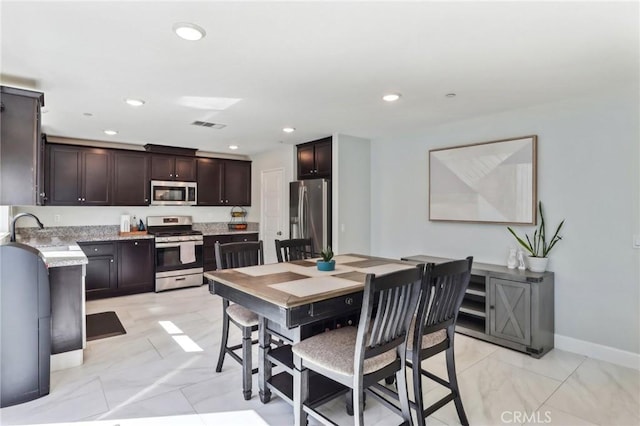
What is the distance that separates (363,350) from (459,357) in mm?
1905

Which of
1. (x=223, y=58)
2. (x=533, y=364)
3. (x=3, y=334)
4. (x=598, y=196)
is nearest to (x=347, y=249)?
(x=533, y=364)

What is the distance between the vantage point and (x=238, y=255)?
10.0 ft

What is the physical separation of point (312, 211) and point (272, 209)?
1.48 metres

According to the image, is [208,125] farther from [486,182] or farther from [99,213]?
[486,182]

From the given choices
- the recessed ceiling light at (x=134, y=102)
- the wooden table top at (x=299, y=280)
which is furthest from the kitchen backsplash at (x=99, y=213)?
the wooden table top at (x=299, y=280)

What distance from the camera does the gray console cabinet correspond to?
3.15m

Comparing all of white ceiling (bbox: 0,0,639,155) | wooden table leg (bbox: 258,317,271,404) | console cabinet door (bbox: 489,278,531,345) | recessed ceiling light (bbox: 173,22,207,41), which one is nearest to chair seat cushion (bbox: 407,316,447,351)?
wooden table leg (bbox: 258,317,271,404)

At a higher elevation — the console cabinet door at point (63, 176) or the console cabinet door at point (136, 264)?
the console cabinet door at point (63, 176)

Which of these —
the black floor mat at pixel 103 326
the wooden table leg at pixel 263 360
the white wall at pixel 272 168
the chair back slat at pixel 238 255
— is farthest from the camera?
the white wall at pixel 272 168

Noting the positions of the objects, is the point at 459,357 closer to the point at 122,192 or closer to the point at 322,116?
the point at 322,116

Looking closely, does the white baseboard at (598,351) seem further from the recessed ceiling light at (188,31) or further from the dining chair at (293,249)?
the recessed ceiling light at (188,31)

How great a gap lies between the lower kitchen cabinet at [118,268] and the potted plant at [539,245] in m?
5.06

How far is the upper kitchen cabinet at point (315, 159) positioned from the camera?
493 centimetres

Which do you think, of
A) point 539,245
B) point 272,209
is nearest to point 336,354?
point 539,245
